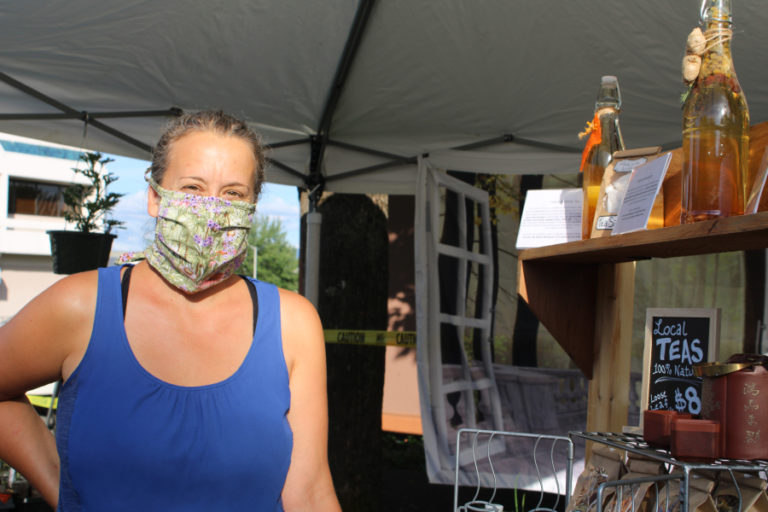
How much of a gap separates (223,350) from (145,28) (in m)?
1.98

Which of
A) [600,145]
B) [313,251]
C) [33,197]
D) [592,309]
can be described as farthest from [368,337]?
[33,197]

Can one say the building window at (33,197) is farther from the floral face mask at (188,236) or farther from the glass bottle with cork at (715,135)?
the glass bottle with cork at (715,135)

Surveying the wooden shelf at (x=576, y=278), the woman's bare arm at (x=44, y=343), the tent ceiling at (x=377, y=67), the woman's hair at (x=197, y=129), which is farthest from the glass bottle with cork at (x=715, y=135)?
the tent ceiling at (x=377, y=67)

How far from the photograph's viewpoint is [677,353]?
1.45 metres

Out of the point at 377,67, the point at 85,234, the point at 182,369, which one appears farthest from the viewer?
the point at 85,234

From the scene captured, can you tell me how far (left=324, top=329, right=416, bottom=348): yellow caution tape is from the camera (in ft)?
14.9

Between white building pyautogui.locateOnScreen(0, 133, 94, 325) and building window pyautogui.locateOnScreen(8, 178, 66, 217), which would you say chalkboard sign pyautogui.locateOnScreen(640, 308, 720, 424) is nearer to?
white building pyautogui.locateOnScreen(0, 133, 94, 325)

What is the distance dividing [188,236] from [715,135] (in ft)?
3.55

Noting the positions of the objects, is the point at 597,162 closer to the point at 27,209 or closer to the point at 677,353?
the point at 677,353

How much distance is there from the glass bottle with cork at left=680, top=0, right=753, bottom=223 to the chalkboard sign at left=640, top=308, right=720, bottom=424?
0.31 meters

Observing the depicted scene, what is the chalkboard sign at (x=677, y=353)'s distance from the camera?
4.52 ft

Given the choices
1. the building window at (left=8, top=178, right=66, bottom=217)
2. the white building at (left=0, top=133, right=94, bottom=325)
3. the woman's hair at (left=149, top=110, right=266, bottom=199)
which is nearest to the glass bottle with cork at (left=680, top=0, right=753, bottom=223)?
the woman's hair at (left=149, top=110, right=266, bottom=199)

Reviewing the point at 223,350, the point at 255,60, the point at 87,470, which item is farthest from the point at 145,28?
the point at 87,470

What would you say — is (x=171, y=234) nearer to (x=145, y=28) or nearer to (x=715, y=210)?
(x=715, y=210)
